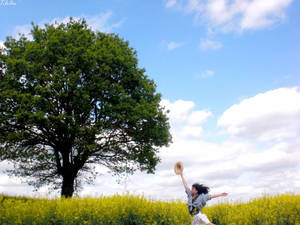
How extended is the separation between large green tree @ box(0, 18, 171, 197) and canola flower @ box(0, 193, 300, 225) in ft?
35.5

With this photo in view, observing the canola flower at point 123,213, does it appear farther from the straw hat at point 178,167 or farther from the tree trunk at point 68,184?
the tree trunk at point 68,184

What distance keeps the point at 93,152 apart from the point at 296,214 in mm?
15875

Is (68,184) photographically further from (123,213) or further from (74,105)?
(123,213)

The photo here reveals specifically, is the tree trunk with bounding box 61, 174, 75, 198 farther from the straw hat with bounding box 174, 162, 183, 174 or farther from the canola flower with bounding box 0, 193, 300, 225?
the straw hat with bounding box 174, 162, 183, 174

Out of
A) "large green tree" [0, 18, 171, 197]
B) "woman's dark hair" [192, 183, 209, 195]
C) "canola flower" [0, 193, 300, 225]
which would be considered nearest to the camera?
"woman's dark hair" [192, 183, 209, 195]

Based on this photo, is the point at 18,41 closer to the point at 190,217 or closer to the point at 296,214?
the point at 190,217

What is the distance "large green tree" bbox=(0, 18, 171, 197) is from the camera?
22.7 m

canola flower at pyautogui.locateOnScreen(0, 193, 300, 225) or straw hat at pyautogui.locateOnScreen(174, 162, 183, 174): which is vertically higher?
straw hat at pyautogui.locateOnScreen(174, 162, 183, 174)

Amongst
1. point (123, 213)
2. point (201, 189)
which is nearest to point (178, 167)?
point (201, 189)

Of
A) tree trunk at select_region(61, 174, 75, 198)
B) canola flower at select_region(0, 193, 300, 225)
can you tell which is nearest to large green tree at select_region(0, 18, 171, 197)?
tree trunk at select_region(61, 174, 75, 198)

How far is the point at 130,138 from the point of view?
85.8ft

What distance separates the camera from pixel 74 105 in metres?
23.2

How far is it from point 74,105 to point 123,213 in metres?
13.6

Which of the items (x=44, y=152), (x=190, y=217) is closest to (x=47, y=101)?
(x=44, y=152)
